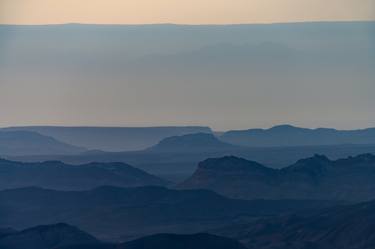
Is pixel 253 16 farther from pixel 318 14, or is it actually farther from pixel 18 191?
pixel 18 191

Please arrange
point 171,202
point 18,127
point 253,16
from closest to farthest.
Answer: point 253,16 → point 18,127 → point 171,202

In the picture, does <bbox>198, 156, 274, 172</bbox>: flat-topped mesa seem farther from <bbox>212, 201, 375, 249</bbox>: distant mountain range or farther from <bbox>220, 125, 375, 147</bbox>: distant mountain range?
<bbox>212, 201, 375, 249</bbox>: distant mountain range

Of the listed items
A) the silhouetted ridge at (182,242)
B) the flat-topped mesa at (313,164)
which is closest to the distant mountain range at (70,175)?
the silhouetted ridge at (182,242)

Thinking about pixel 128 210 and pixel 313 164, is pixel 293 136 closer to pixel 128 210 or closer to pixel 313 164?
pixel 313 164

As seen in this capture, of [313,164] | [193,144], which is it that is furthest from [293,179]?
[193,144]

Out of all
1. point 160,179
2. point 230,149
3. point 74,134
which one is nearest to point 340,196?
point 230,149

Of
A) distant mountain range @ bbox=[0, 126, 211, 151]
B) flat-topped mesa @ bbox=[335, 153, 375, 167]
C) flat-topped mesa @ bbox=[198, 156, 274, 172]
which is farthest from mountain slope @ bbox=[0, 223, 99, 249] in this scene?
flat-topped mesa @ bbox=[335, 153, 375, 167]

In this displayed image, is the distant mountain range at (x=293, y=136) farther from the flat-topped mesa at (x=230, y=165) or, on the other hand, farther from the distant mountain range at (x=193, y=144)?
the flat-topped mesa at (x=230, y=165)
